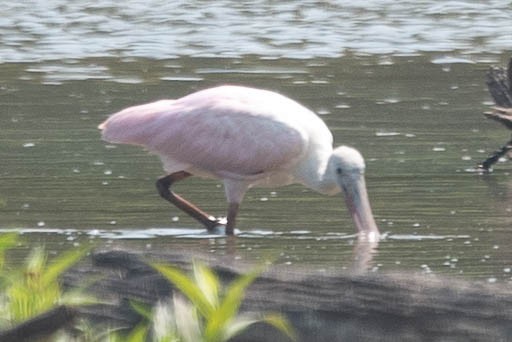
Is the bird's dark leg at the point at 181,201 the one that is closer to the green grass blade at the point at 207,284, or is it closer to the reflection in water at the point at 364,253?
the reflection in water at the point at 364,253

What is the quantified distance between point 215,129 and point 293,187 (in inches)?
47.5

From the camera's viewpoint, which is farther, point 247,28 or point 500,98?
point 247,28

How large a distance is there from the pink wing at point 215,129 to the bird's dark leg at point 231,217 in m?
0.26

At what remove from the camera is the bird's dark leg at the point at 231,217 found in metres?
9.29

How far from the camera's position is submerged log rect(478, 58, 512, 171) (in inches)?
420

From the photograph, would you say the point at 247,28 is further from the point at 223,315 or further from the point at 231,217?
the point at 223,315

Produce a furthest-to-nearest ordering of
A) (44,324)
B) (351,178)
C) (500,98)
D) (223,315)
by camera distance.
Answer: (500,98), (351,178), (223,315), (44,324)

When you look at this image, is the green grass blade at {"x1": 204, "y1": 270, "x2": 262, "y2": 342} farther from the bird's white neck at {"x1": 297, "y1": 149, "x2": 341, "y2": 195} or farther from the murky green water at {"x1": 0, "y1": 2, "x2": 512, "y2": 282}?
the bird's white neck at {"x1": 297, "y1": 149, "x2": 341, "y2": 195}

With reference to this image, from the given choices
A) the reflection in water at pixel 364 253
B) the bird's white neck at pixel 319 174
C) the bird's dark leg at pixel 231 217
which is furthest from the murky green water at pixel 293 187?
the bird's white neck at pixel 319 174

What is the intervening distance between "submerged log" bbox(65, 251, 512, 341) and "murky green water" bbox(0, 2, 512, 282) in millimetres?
719

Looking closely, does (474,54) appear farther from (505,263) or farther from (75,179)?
(505,263)

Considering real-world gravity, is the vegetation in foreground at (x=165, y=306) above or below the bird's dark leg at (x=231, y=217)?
above

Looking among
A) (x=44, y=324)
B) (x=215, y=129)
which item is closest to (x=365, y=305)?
(x=44, y=324)

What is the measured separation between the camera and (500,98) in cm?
1112
